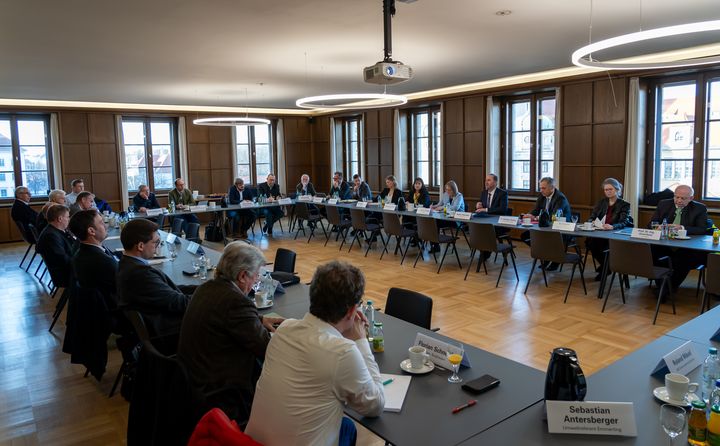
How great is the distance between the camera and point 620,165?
27.0ft

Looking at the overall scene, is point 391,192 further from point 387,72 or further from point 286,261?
point 286,261

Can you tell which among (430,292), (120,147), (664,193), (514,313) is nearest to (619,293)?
(514,313)

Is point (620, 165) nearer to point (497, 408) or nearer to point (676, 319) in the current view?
point (676, 319)

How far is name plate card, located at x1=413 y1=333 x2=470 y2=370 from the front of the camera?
2257 mm

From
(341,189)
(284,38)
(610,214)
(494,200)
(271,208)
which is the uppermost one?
(284,38)

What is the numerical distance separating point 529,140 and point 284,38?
568 cm

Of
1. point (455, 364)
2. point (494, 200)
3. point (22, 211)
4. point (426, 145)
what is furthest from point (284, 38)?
point (426, 145)

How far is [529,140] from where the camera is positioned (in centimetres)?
984

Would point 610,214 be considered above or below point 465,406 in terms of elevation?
above

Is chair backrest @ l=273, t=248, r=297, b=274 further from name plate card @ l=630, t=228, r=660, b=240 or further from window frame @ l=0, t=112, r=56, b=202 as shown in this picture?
window frame @ l=0, t=112, r=56, b=202

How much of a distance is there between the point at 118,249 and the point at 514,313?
13.9 feet

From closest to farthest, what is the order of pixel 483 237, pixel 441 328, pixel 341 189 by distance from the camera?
pixel 441 328 → pixel 483 237 → pixel 341 189

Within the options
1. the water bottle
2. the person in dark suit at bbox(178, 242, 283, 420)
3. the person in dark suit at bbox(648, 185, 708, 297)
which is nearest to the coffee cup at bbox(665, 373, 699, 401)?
the water bottle

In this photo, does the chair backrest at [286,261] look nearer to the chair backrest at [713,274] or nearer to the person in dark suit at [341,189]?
the chair backrest at [713,274]
